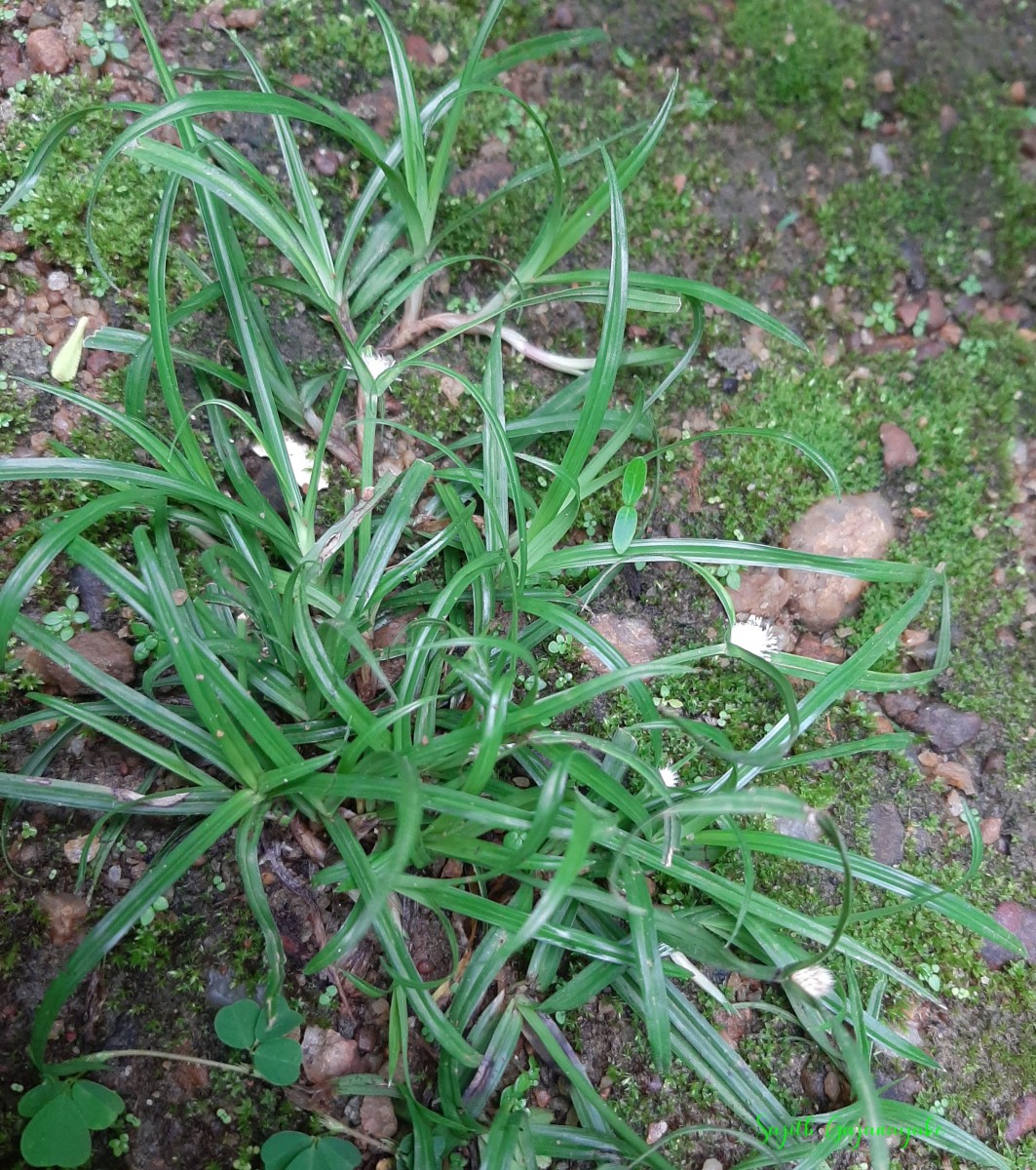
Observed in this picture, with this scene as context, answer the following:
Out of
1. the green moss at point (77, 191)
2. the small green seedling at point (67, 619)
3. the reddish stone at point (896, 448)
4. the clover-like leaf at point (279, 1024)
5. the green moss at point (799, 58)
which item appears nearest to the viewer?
the clover-like leaf at point (279, 1024)

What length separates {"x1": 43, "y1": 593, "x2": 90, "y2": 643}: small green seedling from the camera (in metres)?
1.37

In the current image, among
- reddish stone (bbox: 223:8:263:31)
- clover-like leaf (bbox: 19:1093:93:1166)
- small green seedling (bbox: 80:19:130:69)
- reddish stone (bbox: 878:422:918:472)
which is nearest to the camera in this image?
clover-like leaf (bbox: 19:1093:93:1166)

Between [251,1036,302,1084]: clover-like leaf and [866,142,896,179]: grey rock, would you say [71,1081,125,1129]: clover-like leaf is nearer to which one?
[251,1036,302,1084]: clover-like leaf

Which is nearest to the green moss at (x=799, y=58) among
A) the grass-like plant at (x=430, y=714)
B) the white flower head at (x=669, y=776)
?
the grass-like plant at (x=430, y=714)

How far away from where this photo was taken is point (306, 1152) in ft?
3.92

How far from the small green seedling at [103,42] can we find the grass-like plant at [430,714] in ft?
Result: 1.18

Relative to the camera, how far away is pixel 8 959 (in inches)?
47.6

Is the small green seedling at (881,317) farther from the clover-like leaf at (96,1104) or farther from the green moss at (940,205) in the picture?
the clover-like leaf at (96,1104)

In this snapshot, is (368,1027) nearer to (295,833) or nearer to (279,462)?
(295,833)

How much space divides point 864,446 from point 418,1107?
5.28 feet

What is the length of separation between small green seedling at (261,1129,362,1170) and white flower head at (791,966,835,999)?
71 cm

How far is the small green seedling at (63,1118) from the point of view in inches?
43.6

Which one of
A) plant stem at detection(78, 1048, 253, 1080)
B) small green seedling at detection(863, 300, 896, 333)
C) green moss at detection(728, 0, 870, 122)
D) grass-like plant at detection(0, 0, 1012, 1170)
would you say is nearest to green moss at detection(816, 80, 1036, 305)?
small green seedling at detection(863, 300, 896, 333)

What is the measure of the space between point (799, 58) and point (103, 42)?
67.1 inches
